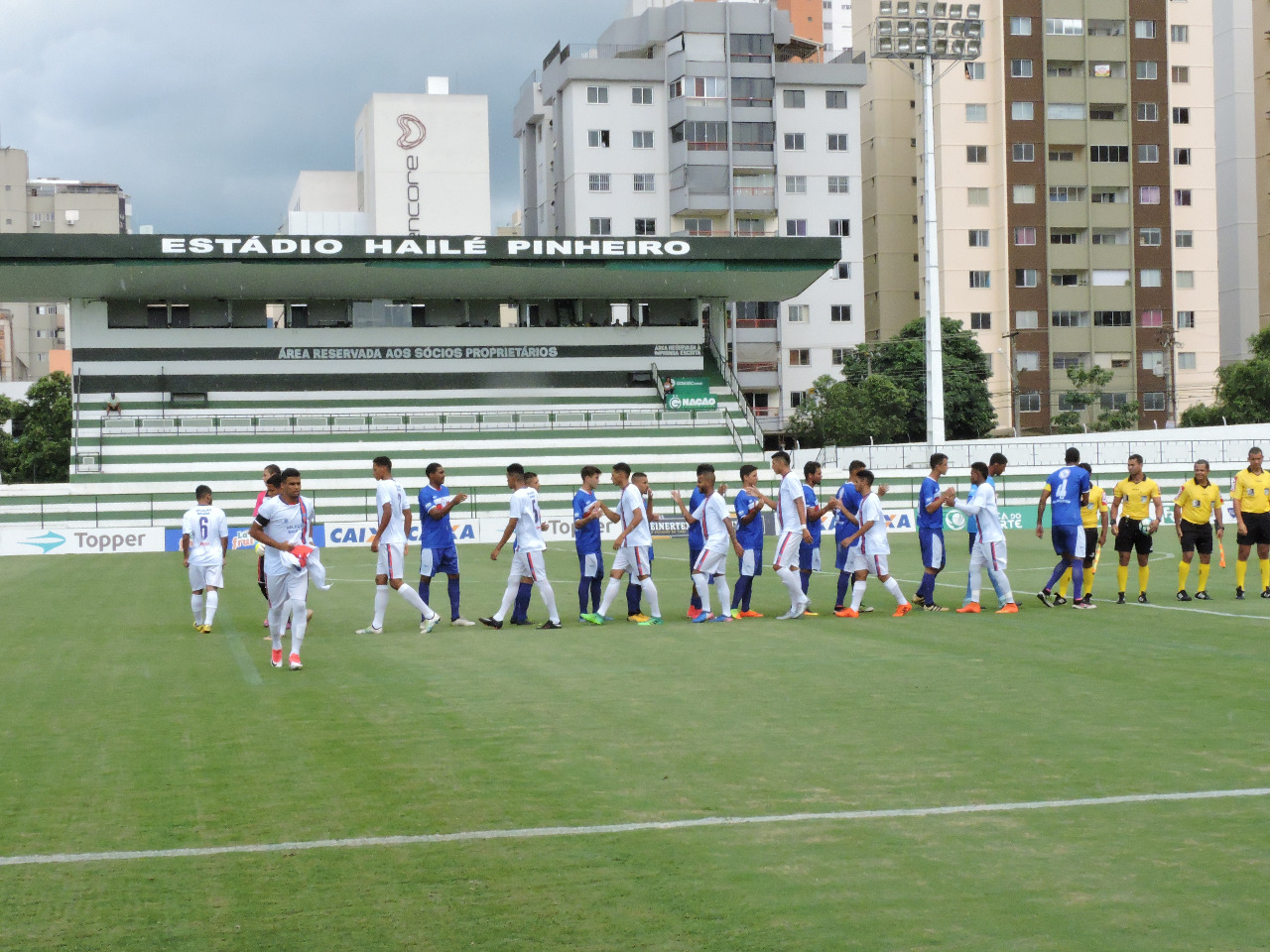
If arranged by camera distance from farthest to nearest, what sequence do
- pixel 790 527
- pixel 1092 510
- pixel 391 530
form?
1. pixel 1092 510
2. pixel 790 527
3. pixel 391 530

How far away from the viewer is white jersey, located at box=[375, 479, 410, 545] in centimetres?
1495

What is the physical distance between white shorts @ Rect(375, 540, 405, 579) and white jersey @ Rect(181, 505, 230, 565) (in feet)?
10.4

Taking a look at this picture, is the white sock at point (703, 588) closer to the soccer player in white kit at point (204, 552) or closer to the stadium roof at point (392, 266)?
the soccer player in white kit at point (204, 552)

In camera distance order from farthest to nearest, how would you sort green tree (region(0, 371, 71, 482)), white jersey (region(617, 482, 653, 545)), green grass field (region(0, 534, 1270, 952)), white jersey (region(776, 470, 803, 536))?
green tree (region(0, 371, 71, 482)), white jersey (region(776, 470, 803, 536)), white jersey (region(617, 482, 653, 545)), green grass field (region(0, 534, 1270, 952))

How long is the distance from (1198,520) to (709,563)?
685cm

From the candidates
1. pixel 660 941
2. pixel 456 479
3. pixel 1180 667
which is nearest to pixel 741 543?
pixel 1180 667

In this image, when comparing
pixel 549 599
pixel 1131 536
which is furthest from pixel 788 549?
pixel 1131 536

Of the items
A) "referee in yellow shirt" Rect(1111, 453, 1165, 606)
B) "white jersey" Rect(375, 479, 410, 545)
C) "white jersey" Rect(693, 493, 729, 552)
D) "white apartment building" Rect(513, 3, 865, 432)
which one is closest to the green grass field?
"white jersey" Rect(375, 479, 410, 545)

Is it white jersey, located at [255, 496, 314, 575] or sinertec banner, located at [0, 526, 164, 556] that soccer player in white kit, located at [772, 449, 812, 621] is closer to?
white jersey, located at [255, 496, 314, 575]

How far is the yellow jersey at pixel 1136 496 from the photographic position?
706 inches

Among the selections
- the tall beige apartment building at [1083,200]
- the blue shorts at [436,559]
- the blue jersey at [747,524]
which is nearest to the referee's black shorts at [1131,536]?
the blue jersey at [747,524]

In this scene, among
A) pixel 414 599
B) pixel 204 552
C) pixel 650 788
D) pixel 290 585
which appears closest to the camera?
pixel 650 788

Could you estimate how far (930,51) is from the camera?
50.2m

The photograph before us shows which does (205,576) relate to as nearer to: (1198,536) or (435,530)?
(435,530)
